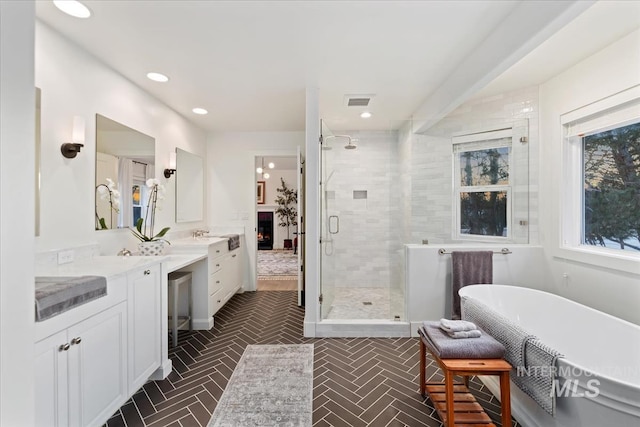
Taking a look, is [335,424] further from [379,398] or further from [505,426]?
[505,426]

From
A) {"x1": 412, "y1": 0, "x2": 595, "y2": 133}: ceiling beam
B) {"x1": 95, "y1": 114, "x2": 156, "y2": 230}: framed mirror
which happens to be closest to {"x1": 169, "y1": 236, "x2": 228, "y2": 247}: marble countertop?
{"x1": 95, "y1": 114, "x2": 156, "y2": 230}: framed mirror

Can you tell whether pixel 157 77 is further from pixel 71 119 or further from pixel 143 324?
pixel 143 324

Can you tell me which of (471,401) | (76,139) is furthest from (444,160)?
(76,139)

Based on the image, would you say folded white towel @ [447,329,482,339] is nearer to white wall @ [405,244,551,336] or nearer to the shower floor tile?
white wall @ [405,244,551,336]

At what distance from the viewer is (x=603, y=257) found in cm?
236

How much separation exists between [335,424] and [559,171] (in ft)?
9.72

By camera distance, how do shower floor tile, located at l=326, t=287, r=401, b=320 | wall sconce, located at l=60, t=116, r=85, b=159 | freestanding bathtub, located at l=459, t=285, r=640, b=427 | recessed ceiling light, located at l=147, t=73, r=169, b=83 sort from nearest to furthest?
freestanding bathtub, located at l=459, t=285, r=640, b=427 → wall sconce, located at l=60, t=116, r=85, b=159 → recessed ceiling light, located at l=147, t=73, r=169, b=83 → shower floor tile, located at l=326, t=287, r=401, b=320

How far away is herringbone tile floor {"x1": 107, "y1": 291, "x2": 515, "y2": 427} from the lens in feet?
6.19

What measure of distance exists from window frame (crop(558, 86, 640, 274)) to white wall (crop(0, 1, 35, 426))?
348 cm

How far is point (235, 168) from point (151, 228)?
1.83 m

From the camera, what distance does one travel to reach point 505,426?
5.32 ft

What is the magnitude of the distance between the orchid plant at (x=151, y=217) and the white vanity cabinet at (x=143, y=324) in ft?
2.43

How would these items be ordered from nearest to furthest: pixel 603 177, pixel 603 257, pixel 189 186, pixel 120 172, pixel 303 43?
1. pixel 303 43
2. pixel 603 257
3. pixel 603 177
4. pixel 120 172
5. pixel 189 186

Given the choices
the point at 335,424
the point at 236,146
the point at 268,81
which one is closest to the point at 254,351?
the point at 335,424
